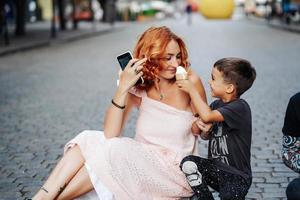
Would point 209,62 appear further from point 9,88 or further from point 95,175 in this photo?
point 95,175

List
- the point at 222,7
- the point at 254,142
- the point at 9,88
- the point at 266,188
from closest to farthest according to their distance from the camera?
the point at 222,7 < the point at 266,188 < the point at 254,142 < the point at 9,88

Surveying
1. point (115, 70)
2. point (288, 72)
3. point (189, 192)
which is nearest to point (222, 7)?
point (189, 192)

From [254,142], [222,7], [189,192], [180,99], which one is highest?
[222,7]

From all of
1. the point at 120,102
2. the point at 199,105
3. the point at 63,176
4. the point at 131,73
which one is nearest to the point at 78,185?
the point at 63,176

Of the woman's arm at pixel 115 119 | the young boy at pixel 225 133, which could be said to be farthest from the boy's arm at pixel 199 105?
the woman's arm at pixel 115 119

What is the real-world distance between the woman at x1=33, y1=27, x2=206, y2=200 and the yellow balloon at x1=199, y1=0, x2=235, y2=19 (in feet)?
1.14

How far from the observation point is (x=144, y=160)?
357 cm

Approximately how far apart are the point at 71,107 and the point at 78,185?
550cm

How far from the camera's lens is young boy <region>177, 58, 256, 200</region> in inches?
136

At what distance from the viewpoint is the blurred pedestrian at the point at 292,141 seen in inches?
132

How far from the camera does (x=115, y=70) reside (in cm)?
1448

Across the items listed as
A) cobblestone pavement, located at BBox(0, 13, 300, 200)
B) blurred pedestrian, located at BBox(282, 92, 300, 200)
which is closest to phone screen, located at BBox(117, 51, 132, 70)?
blurred pedestrian, located at BBox(282, 92, 300, 200)

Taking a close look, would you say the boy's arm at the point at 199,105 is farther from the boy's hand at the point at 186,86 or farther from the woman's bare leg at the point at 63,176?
the woman's bare leg at the point at 63,176

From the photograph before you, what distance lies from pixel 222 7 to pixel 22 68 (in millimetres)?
11922
